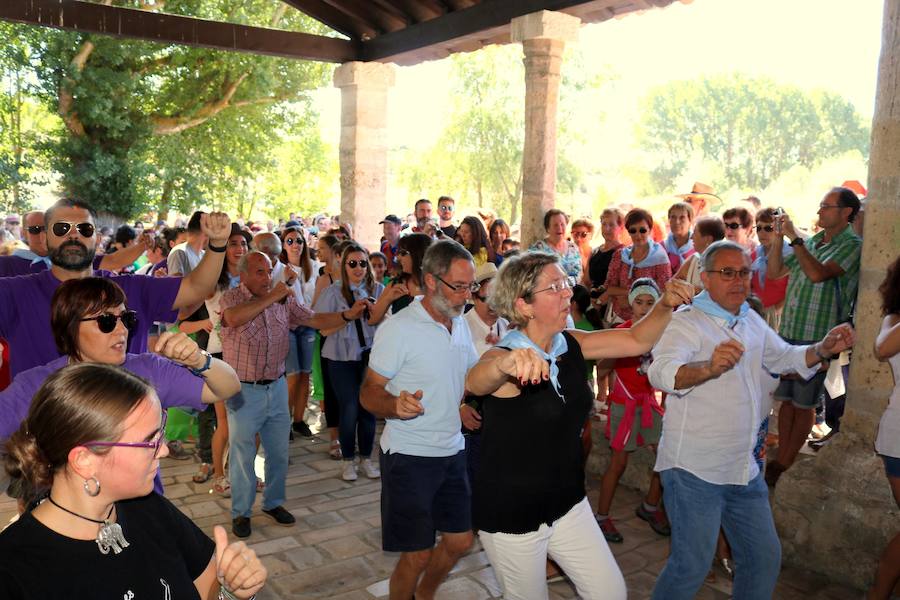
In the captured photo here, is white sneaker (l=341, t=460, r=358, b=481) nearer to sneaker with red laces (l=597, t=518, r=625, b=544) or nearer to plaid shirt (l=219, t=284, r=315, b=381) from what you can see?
plaid shirt (l=219, t=284, r=315, b=381)

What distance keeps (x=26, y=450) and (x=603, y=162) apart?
5989 centimetres

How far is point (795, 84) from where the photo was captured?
207 feet

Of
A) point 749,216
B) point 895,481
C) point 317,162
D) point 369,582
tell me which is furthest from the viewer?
point 317,162

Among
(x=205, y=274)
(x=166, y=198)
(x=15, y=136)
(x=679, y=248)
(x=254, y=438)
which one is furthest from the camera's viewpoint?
(x=166, y=198)

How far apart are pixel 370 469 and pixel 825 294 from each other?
400 centimetres

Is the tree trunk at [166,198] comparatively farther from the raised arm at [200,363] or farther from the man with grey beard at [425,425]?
the raised arm at [200,363]

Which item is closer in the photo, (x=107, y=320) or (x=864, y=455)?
(x=107, y=320)

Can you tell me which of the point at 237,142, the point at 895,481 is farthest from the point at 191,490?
the point at 237,142

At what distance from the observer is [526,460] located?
10.00ft

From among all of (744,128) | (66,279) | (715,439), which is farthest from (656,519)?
(744,128)

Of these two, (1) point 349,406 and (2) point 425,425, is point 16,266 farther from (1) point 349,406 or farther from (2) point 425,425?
(2) point 425,425

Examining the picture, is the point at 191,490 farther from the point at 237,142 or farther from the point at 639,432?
the point at 237,142

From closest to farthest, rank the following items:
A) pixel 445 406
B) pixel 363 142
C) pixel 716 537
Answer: pixel 716 537, pixel 445 406, pixel 363 142

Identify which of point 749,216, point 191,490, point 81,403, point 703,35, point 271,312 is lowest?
point 191,490
